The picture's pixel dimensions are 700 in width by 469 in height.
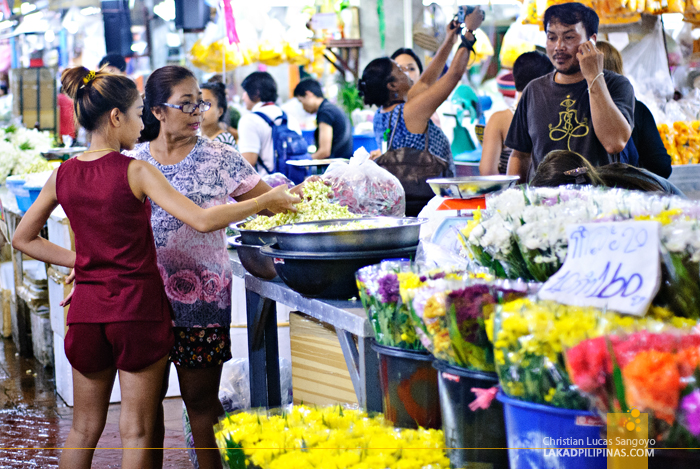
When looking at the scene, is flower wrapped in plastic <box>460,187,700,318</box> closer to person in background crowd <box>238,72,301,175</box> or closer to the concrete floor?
the concrete floor

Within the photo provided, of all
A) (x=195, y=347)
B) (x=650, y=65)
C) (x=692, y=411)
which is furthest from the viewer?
(x=650, y=65)

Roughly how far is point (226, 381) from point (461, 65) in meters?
1.63

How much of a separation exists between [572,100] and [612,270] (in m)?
1.81

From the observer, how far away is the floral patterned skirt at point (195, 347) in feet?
8.09

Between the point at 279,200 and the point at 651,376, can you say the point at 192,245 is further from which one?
the point at 651,376

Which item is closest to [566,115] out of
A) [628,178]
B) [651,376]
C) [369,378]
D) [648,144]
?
[648,144]

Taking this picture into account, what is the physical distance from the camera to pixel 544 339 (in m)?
1.08

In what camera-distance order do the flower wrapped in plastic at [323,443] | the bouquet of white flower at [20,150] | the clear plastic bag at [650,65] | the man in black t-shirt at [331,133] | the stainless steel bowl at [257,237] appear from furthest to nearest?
the man in black t-shirt at [331,133] < the bouquet of white flower at [20,150] < the clear plastic bag at [650,65] < the stainless steel bowl at [257,237] < the flower wrapped in plastic at [323,443]

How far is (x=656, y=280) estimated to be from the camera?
3.83ft

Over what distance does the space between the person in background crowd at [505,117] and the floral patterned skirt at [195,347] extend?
1947 millimetres

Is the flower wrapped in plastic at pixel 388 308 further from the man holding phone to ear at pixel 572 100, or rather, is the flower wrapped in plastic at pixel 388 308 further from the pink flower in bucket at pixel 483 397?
the man holding phone to ear at pixel 572 100

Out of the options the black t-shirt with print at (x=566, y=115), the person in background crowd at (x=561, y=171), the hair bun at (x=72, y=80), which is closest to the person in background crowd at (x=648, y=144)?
the black t-shirt with print at (x=566, y=115)

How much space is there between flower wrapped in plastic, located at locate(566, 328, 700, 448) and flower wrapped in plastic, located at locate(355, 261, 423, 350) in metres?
0.45

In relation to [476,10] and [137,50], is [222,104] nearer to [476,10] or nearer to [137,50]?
[476,10]
